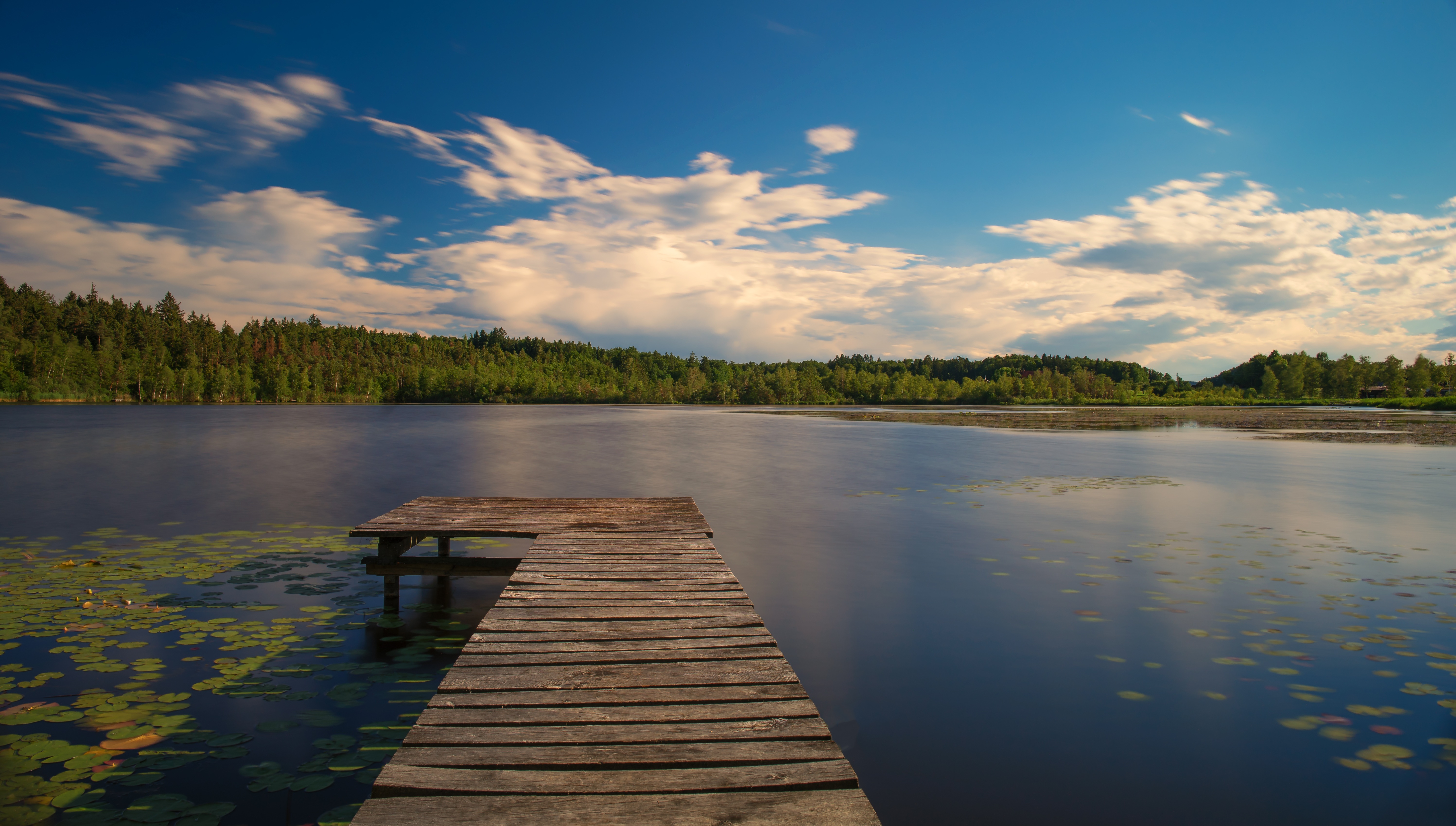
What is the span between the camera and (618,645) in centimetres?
429

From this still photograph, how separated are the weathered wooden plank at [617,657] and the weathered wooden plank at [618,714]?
1.97 ft

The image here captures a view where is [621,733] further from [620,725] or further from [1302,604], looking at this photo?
[1302,604]

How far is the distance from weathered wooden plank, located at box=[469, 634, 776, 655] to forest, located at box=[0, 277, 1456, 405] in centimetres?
15065

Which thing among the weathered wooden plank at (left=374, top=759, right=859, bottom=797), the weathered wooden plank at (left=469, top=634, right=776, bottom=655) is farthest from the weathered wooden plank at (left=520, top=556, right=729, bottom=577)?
the weathered wooden plank at (left=374, top=759, right=859, bottom=797)

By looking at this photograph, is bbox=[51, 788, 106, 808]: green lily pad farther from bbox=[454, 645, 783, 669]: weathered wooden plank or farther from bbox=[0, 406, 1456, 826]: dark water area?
bbox=[454, 645, 783, 669]: weathered wooden plank

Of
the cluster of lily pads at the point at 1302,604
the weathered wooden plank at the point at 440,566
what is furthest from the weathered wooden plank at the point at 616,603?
the cluster of lily pads at the point at 1302,604

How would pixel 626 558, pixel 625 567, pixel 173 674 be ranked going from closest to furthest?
pixel 173 674 → pixel 625 567 → pixel 626 558

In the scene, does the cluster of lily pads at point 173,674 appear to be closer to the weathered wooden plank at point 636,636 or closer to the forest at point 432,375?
the weathered wooden plank at point 636,636

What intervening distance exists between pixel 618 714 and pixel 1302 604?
861cm

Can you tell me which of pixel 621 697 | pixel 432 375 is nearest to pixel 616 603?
pixel 621 697

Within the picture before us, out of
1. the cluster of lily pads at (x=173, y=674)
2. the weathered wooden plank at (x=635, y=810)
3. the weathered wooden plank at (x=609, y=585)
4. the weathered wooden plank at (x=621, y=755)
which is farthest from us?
the weathered wooden plank at (x=609, y=585)

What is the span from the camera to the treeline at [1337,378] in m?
110

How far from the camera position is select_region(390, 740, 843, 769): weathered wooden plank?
2816 millimetres

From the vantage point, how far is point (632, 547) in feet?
23.9
